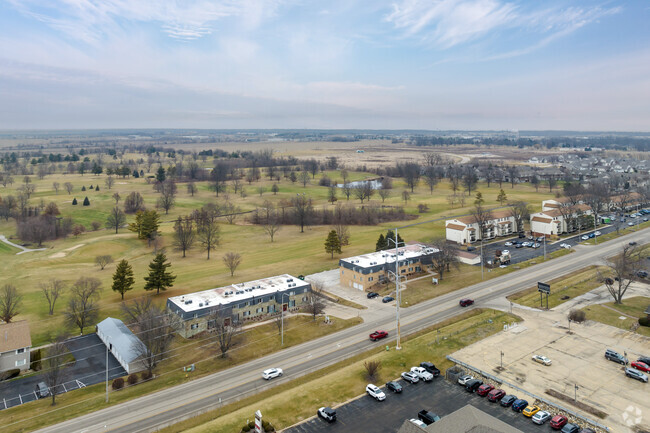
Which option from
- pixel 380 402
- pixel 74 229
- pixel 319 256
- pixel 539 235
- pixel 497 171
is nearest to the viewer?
pixel 380 402

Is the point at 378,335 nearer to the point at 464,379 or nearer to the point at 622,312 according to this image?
the point at 464,379

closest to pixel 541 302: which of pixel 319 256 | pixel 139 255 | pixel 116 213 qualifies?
pixel 319 256

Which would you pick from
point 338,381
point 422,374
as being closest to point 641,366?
point 422,374

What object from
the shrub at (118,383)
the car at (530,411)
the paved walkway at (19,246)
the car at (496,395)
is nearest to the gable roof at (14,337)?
the shrub at (118,383)

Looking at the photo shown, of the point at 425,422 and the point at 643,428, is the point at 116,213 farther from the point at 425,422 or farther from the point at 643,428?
the point at 643,428

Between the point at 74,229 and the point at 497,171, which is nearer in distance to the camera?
the point at 74,229

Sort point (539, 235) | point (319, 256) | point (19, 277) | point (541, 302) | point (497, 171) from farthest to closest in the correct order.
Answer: point (497, 171) → point (539, 235) → point (319, 256) → point (19, 277) → point (541, 302)

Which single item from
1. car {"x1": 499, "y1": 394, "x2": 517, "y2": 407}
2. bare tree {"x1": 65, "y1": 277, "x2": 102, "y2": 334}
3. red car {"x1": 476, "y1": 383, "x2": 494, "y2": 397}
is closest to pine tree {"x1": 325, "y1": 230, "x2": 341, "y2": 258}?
bare tree {"x1": 65, "y1": 277, "x2": 102, "y2": 334}
